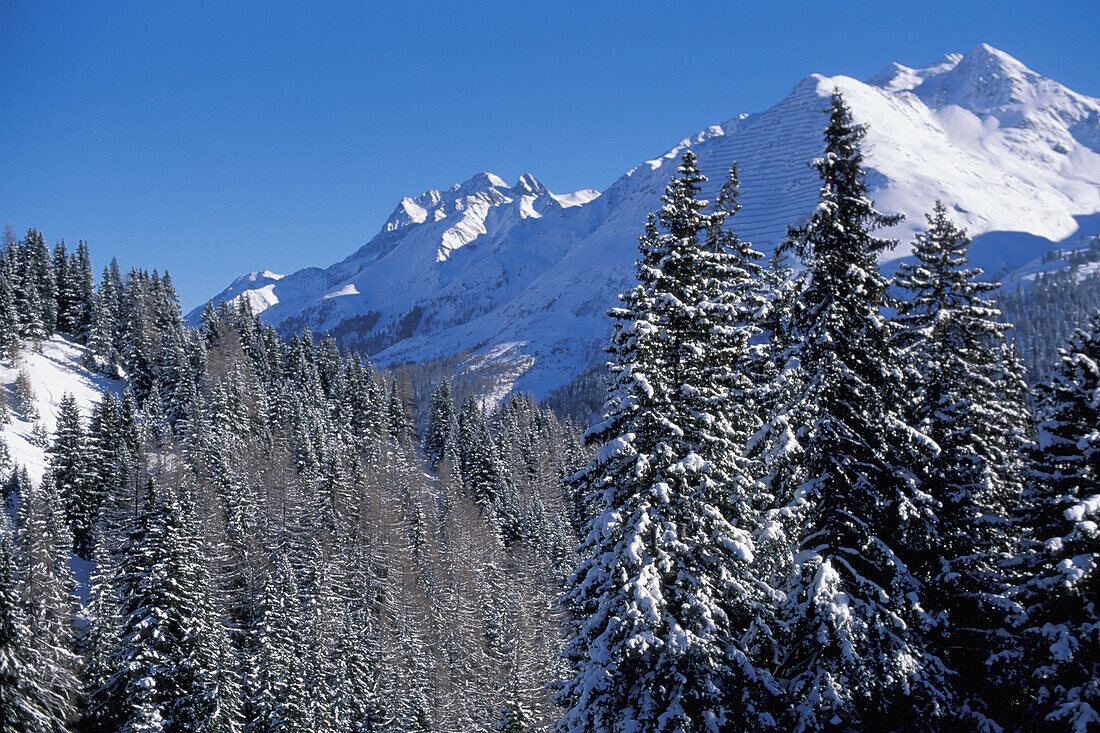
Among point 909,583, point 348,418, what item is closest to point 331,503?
point 348,418

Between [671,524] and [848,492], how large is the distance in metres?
4.25

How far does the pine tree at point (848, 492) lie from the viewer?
46.2 ft

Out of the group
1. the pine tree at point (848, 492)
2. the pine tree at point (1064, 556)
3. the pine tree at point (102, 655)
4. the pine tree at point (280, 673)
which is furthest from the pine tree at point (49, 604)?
the pine tree at point (1064, 556)

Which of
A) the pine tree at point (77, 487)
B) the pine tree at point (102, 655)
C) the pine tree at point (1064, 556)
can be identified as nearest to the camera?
the pine tree at point (1064, 556)

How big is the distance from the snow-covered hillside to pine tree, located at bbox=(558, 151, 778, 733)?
76.1 metres

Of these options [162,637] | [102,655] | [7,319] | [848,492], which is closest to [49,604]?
[102,655]

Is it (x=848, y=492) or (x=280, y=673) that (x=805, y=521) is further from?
(x=280, y=673)

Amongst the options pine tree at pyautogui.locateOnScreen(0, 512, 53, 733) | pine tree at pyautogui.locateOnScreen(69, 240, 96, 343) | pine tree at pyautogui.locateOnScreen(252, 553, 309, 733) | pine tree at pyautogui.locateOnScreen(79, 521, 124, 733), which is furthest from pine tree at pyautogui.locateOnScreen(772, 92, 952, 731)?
pine tree at pyautogui.locateOnScreen(69, 240, 96, 343)

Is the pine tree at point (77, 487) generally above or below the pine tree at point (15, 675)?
above

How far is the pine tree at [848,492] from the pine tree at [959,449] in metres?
1.21

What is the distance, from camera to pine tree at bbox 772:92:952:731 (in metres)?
14.1

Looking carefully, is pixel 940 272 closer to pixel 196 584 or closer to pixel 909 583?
pixel 909 583

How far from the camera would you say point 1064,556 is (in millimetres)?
13555

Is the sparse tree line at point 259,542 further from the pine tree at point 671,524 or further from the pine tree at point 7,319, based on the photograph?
the pine tree at point 671,524
